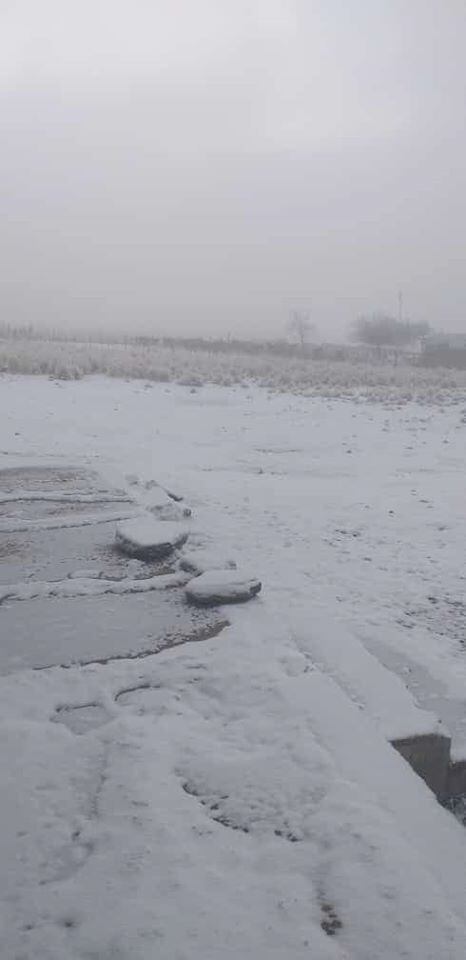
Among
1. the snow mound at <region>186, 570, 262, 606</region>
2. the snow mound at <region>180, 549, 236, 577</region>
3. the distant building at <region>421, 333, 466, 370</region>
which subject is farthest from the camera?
the distant building at <region>421, 333, 466, 370</region>

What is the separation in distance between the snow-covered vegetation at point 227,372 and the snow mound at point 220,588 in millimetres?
12884

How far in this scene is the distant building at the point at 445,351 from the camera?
38.1 metres

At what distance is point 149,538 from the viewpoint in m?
4.46

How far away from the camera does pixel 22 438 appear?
32.2 ft

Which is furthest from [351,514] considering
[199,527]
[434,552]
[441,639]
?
[441,639]

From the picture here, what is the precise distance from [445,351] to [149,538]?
40.5 meters

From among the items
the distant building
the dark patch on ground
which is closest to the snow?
the dark patch on ground

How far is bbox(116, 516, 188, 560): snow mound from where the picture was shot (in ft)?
Result: 14.4

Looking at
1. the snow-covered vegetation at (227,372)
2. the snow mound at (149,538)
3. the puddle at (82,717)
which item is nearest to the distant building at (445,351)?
the snow-covered vegetation at (227,372)

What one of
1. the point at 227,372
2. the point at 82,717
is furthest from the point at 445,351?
the point at 82,717

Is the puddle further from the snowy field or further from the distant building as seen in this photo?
the distant building

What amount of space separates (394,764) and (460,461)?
8189mm

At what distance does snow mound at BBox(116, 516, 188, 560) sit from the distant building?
34630 mm

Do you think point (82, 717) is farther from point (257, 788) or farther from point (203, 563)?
A: point (203, 563)
